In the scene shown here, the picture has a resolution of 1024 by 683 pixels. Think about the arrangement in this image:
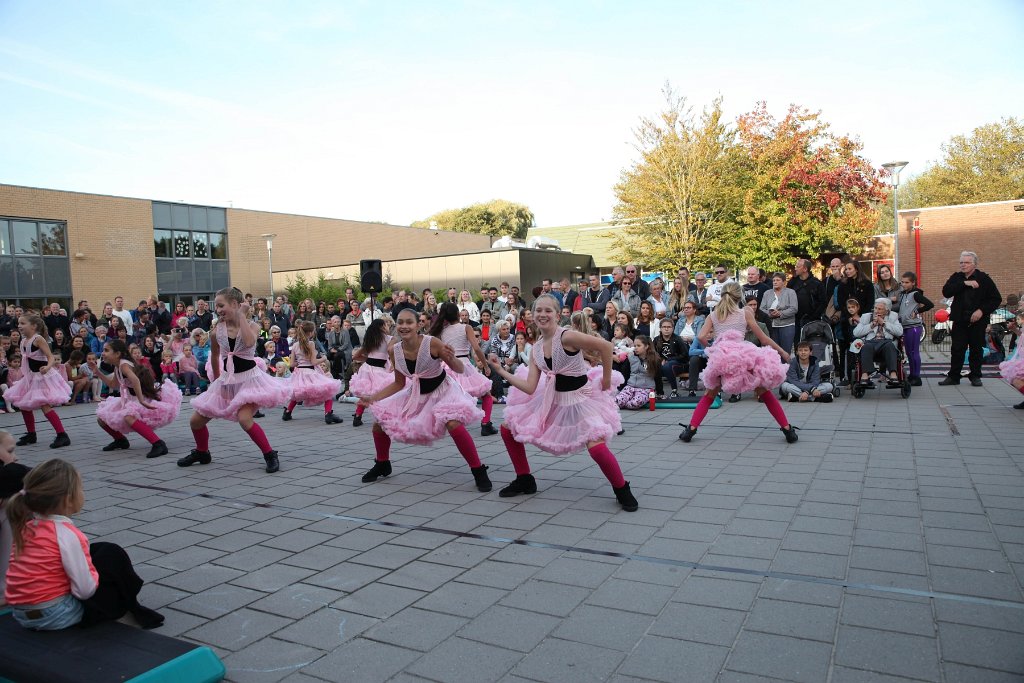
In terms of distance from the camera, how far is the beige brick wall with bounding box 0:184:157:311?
93.1ft

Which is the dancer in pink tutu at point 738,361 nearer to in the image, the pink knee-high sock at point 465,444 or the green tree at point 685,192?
the pink knee-high sock at point 465,444

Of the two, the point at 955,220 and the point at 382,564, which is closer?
the point at 382,564

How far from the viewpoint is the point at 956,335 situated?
11.9 metres

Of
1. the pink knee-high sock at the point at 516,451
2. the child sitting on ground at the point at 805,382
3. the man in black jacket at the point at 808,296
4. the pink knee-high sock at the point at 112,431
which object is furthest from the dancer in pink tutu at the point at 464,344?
the man in black jacket at the point at 808,296

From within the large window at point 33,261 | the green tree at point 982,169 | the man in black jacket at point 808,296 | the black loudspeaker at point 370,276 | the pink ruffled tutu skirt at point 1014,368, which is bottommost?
the pink ruffled tutu skirt at point 1014,368

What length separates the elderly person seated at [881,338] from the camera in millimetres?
10969

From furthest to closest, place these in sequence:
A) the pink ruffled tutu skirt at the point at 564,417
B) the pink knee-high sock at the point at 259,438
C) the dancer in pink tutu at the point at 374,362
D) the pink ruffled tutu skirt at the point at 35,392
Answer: the pink ruffled tutu skirt at the point at 35,392
the dancer in pink tutu at the point at 374,362
the pink knee-high sock at the point at 259,438
the pink ruffled tutu skirt at the point at 564,417

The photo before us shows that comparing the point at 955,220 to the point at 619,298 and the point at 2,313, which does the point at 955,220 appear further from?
the point at 2,313

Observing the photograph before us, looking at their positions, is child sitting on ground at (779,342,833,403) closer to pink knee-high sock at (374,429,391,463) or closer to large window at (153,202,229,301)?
pink knee-high sock at (374,429,391,463)

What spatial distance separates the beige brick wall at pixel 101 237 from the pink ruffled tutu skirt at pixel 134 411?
2382 centimetres

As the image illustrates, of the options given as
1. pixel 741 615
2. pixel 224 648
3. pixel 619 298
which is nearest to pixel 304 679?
pixel 224 648

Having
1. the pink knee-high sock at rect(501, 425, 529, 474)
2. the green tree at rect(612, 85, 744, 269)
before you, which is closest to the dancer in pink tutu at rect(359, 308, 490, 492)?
the pink knee-high sock at rect(501, 425, 529, 474)

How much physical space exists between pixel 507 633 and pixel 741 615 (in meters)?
1.18

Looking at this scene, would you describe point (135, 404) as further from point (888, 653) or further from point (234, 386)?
point (888, 653)
